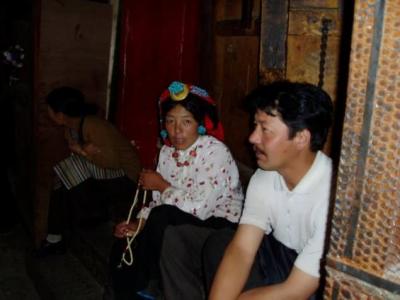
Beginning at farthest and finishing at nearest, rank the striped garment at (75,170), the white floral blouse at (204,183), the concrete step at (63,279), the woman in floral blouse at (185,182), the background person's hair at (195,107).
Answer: the striped garment at (75,170) < the concrete step at (63,279) < the background person's hair at (195,107) < the white floral blouse at (204,183) < the woman in floral blouse at (185,182)

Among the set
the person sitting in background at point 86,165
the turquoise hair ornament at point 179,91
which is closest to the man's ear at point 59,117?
the person sitting in background at point 86,165

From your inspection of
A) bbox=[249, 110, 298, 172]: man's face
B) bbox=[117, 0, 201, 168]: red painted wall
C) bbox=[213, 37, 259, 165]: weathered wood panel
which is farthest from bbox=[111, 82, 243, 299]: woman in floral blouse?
bbox=[117, 0, 201, 168]: red painted wall

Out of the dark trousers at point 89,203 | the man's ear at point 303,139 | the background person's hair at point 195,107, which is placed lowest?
the dark trousers at point 89,203

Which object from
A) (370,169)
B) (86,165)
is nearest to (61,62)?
(86,165)

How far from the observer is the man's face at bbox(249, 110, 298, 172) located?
2371 mm

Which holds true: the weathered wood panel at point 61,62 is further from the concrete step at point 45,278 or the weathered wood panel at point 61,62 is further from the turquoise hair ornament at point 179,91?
the turquoise hair ornament at point 179,91

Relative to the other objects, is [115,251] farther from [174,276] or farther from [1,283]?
[1,283]

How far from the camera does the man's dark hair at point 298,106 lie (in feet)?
7.71

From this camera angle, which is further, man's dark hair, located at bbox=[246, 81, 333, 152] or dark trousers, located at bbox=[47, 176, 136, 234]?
dark trousers, located at bbox=[47, 176, 136, 234]

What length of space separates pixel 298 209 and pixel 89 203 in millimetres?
2708

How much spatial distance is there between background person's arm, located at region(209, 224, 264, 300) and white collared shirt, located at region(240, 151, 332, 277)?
7 cm

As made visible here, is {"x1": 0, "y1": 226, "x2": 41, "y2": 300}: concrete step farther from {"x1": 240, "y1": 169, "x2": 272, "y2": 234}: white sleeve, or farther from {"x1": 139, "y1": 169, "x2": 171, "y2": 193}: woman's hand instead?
{"x1": 240, "y1": 169, "x2": 272, "y2": 234}: white sleeve

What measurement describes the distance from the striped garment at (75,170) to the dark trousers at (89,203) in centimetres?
6

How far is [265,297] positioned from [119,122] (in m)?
3.37
